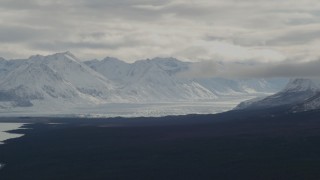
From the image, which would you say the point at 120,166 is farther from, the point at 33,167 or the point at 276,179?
the point at 276,179

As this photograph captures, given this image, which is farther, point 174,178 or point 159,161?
point 159,161

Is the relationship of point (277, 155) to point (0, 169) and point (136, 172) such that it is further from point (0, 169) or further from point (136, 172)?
point (0, 169)

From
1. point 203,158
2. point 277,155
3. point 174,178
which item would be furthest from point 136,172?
point 277,155

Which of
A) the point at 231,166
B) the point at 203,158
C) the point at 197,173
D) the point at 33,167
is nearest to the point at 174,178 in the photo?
the point at 197,173

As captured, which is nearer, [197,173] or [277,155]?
[197,173]

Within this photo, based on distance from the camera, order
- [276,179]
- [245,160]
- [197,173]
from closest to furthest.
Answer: [276,179]
[197,173]
[245,160]

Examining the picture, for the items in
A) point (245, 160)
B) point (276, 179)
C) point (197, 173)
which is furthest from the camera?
point (245, 160)

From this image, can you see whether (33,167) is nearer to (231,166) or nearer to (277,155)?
(231,166)

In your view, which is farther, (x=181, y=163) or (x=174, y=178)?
(x=181, y=163)
